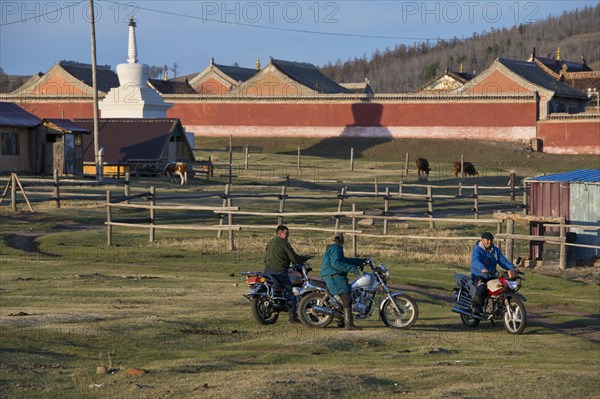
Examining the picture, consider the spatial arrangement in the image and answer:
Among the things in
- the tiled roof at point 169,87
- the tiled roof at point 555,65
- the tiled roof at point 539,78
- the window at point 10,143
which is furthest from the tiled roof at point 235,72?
the window at point 10,143

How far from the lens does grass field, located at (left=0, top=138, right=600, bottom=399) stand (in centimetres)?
1423

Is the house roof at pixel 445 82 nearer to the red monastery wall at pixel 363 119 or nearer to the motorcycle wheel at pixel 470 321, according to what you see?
the red monastery wall at pixel 363 119

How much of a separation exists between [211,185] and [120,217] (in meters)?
15.5

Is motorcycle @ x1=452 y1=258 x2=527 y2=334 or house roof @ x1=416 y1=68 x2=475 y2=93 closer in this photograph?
motorcycle @ x1=452 y1=258 x2=527 y2=334

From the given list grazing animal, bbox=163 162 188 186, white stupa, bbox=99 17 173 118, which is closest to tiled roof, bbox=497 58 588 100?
white stupa, bbox=99 17 173 118

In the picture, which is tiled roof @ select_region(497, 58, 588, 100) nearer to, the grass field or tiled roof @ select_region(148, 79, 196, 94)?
tiled roof @ select_region(148, 79, 196, 94)

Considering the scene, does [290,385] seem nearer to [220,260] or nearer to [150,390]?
[150,390]

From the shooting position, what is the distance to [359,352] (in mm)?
16859

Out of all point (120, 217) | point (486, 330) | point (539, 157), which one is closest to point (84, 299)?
point (486, 330)

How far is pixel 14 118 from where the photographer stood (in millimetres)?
53562

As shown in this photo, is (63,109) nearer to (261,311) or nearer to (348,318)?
(261,311)

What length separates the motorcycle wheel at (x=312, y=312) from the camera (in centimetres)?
1875

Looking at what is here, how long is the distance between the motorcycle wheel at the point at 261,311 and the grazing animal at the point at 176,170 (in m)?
34.1

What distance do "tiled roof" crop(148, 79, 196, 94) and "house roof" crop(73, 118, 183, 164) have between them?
3010 cm
